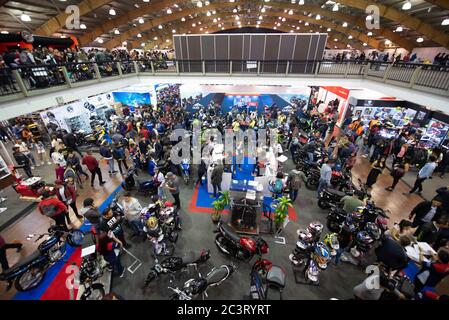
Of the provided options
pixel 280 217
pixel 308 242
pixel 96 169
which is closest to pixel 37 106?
pixel 96 169

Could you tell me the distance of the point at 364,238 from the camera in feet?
15.5

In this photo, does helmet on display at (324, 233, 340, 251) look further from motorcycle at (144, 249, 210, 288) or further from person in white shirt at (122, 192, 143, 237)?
person in white shirt at (122, 192, 143, 237)

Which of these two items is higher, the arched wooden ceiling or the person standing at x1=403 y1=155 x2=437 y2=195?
the arched wooden ceiling

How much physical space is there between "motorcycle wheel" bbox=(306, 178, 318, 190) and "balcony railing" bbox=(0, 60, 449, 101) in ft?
18.5

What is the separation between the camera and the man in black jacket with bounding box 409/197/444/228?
523 cm

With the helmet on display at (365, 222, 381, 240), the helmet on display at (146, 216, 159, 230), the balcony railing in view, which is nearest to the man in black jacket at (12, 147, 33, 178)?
the balcony railing

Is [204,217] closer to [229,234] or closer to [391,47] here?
[229,234]

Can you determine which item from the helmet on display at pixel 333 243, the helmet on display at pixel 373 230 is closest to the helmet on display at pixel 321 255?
the helmet on display at pixel 333 243

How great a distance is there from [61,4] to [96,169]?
14010 millimetres

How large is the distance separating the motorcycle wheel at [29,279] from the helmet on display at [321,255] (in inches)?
257

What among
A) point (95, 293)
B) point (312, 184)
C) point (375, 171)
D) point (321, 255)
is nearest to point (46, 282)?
point (95, 293)

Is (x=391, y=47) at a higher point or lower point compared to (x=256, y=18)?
lower

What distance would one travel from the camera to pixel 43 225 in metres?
6.23

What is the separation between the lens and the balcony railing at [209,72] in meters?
6.92
